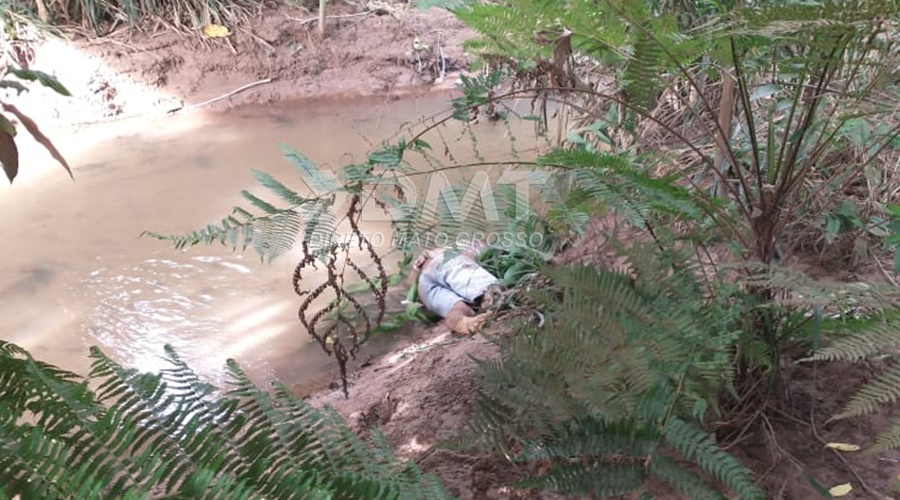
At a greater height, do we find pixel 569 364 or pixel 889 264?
pixel 569 364

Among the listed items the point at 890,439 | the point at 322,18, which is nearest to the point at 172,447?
the point at 890,439

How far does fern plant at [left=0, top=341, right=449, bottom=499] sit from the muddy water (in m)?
1.06

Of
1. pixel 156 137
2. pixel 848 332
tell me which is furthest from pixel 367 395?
pixel 156 137

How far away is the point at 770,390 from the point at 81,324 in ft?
8.60

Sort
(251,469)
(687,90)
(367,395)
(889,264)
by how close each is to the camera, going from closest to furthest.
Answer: (251,469), (889,264), (367,395), (687,90)

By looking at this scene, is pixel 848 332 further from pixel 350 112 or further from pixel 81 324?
pixel 350 112

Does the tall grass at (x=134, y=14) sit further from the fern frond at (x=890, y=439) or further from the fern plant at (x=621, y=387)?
the fern frond at (x=890, y=439)

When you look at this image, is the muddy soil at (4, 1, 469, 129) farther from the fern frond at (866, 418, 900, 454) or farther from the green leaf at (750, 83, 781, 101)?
the fern frond at (866, 418, 900, 454)

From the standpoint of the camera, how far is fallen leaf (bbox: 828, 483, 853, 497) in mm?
1277

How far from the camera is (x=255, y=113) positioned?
539 cm

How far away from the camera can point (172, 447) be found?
1056 mm

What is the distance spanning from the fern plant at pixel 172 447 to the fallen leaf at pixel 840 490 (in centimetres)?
67

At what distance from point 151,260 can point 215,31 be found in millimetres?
2909

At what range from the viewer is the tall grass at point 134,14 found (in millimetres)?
5742
